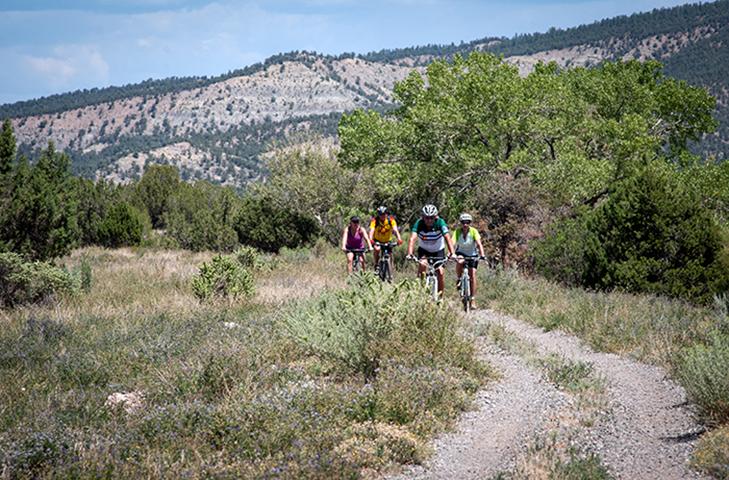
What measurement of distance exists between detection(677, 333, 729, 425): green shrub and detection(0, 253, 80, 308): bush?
41.8 feet

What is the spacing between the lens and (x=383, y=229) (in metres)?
14.9

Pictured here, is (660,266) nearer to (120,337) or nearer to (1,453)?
(120,337)

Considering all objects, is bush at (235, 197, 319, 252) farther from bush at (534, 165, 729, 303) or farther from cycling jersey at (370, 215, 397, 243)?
bush at (534, 165, 729, 303)

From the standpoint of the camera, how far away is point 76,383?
24.4 ft

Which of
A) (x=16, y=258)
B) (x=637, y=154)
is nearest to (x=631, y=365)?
(x=16, y=258)

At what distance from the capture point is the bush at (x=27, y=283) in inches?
575

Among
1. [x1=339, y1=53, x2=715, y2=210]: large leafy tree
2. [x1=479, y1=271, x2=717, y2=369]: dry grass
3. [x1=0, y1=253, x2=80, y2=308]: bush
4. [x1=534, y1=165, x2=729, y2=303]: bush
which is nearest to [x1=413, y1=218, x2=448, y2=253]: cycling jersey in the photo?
[x1=479, y1=271, x2=717, y2=369]: dry grass

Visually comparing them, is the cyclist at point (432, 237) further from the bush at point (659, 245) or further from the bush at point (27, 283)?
the bush at point (27, 283)

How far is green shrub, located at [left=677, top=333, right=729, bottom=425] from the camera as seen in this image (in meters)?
6.09

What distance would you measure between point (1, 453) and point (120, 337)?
4.27 meters

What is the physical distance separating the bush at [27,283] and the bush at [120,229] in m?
28.9

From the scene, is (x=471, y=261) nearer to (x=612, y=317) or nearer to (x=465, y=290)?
(x=465, y=290)

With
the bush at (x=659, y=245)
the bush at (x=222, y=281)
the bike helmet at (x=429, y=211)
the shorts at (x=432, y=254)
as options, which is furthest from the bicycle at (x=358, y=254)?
the bush at (x=659, y=245)

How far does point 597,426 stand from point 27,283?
42.0ft
